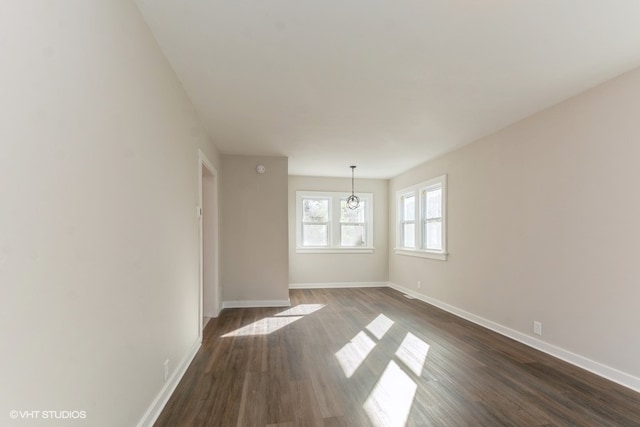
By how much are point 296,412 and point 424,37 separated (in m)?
2.64

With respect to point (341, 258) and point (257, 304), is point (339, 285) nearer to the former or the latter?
point (341, 258)

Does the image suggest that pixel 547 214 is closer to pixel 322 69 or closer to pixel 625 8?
pixel 625 8

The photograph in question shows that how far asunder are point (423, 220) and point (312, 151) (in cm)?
247

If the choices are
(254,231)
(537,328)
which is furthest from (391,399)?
(254,231)

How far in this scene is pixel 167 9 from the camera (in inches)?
73.2

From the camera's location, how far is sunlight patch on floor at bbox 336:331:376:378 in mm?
2910

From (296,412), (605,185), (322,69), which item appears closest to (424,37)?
(322,69)

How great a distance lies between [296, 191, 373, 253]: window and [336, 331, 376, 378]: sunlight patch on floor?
3459mm

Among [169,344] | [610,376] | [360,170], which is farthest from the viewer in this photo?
[360,170]

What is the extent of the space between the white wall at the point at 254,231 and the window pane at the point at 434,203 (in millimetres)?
2586

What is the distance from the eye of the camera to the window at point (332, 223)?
712 centimetres

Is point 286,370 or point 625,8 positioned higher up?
point 625,8

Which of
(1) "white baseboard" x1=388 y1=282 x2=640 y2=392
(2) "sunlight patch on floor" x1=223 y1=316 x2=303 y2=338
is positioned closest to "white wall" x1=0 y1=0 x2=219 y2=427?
(2) "sunlight patch on floor" x1=223 y1=316 x2=303 y2=338

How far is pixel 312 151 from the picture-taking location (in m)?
5.05
